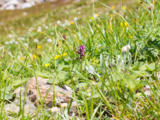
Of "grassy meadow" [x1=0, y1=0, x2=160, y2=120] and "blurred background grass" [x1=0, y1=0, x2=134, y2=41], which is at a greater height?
"blurred background grass" [x1=0, y1=0, x2=134, y2=41]

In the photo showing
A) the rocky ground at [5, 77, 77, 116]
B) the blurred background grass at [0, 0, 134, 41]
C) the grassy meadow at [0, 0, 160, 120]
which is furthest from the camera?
the blurred background grass at [0, 0, 134, 41]

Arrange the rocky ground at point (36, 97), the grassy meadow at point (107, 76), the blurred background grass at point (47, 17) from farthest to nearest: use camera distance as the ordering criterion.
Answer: the blurred background grass at point (47, 17) → the rocky ground at point (36, 97) → the grassy meadow at point (107, 76)

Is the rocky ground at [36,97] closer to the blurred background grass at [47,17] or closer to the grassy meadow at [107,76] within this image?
the grassy meadow at [107,76]

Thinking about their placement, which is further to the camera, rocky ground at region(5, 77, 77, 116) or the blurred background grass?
the blurred background grass

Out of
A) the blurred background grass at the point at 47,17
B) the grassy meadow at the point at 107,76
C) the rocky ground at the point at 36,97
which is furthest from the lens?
the blurred background grass at the point at 47,17

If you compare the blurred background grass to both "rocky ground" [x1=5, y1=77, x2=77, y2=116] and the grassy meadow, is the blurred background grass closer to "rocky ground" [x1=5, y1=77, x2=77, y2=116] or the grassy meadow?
the grassy meadow

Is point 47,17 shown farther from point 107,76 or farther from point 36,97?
point 107,76

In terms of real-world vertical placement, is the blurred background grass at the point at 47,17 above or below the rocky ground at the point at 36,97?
above

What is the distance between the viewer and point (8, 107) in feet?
5.63

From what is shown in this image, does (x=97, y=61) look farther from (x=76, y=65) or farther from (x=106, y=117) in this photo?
(x=106, y=117)

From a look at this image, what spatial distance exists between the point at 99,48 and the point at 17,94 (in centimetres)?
121

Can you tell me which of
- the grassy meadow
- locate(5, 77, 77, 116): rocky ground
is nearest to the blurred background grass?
the grassy meadow

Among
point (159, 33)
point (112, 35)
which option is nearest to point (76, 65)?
point (112, 35)

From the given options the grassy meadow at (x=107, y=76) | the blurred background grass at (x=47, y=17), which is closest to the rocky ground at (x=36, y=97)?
the grassy meadow at (x=107, y=76)
